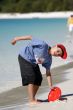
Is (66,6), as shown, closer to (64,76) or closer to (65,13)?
(65,13)

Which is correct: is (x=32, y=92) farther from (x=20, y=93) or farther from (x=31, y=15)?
(x=31, y=15)

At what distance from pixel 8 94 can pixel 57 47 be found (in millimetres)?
2236

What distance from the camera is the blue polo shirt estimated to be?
7535 millimetres

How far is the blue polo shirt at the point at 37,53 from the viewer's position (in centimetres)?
754

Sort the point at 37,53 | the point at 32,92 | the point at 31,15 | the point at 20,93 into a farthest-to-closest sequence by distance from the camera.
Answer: the point at 31,15 → the point at 20,93 → the point at 32,92 → the point at 37,53

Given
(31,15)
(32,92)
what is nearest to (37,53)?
(32,92)

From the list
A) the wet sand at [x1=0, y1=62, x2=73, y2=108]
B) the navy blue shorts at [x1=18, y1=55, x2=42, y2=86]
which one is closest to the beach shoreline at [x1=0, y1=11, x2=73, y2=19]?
the wet sand at [x1=0, y1=62, x2=73, y2=108]

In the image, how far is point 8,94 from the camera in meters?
9.35

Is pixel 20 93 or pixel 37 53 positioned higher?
pixel 37 53

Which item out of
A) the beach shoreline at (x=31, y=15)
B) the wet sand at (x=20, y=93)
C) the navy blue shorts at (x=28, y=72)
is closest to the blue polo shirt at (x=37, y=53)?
the navy blue shorts at (x=28, y=72)

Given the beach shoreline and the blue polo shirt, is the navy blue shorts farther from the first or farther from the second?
the beach shoreline

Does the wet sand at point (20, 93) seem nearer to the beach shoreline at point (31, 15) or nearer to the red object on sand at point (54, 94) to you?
the red object on sand at point (54, 94)

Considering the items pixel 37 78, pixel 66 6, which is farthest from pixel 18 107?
pixel 66 6

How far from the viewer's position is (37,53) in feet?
24.8
